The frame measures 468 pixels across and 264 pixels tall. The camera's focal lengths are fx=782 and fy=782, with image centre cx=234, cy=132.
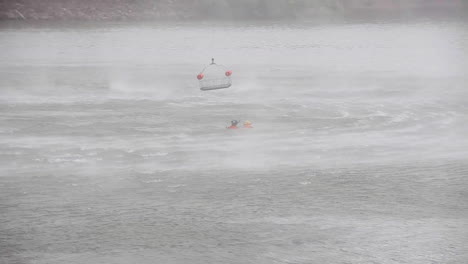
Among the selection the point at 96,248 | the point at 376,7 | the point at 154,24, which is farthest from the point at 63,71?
the point at 376,7

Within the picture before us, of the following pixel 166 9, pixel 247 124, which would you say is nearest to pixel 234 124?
pixel 247 124

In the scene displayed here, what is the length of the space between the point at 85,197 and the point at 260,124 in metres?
20.9

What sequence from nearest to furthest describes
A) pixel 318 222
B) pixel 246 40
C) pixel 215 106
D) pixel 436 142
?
pixel 318 222, pixel 436 142, pixel 215 106, pixel 246 40

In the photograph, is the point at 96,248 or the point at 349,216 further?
the point at 349,216

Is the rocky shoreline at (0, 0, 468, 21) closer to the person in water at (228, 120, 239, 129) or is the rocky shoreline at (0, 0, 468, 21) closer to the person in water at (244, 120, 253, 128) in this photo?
the person in water at (244, 120, 253, 128)

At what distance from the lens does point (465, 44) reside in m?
125

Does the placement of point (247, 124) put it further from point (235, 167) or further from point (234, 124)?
point (235, 167)

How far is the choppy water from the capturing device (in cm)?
3884

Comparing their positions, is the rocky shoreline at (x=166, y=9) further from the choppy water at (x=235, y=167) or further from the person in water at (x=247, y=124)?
the person in water at (x=247, y=124)

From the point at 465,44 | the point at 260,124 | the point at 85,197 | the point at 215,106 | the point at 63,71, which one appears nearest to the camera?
the point at 85,197

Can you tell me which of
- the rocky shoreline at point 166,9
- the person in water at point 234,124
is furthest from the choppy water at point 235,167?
the rocky shoreline at point 166,9

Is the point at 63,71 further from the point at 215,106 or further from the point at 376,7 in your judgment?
the point at 376,7

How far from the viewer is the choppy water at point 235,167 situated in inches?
1529

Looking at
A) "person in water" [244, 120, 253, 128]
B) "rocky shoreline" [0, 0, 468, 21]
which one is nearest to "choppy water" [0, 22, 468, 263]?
"person in water" [244, 120, 253, 128]
